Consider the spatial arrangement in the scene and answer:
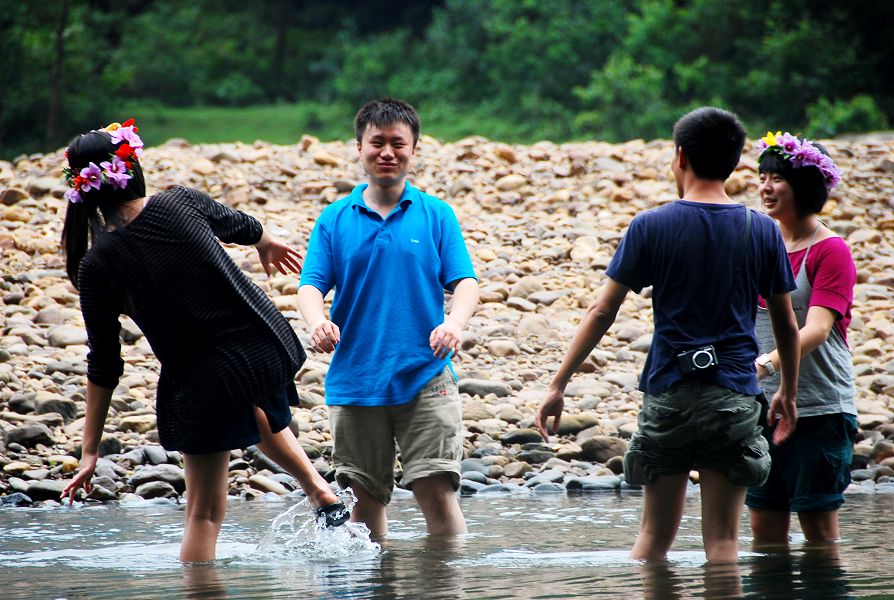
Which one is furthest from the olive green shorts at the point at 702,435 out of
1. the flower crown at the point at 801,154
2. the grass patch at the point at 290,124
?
the grass patch at the point at 290,124

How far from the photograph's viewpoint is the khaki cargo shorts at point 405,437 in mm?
4469

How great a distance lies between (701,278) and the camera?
12.0ft

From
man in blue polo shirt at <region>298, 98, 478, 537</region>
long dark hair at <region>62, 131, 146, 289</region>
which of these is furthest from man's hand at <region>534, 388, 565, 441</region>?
long dark hair at <region>62, 131, 146, 289</region>

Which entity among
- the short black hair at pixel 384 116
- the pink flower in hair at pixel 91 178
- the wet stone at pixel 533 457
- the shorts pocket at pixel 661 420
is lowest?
the wet stone at pixel 533 457

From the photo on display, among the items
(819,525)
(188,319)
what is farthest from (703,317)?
(188,319)

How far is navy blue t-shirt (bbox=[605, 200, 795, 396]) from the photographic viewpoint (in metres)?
3.65

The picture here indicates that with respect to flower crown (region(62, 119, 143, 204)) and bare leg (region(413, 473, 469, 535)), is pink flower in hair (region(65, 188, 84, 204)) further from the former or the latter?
bare leg (region(413, 473, 469, 535))

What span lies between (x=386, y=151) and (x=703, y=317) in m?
1.39

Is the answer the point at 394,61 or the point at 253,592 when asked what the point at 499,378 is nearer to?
the point at 253,592

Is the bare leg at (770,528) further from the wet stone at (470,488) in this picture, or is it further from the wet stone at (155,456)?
the wet stone at (155,456)

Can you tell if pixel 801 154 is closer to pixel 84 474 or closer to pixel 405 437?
pixel 405 437

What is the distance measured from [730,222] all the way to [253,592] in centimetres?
188

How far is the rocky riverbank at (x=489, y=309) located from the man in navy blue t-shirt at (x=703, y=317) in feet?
11.1

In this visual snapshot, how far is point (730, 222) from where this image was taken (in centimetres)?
366
